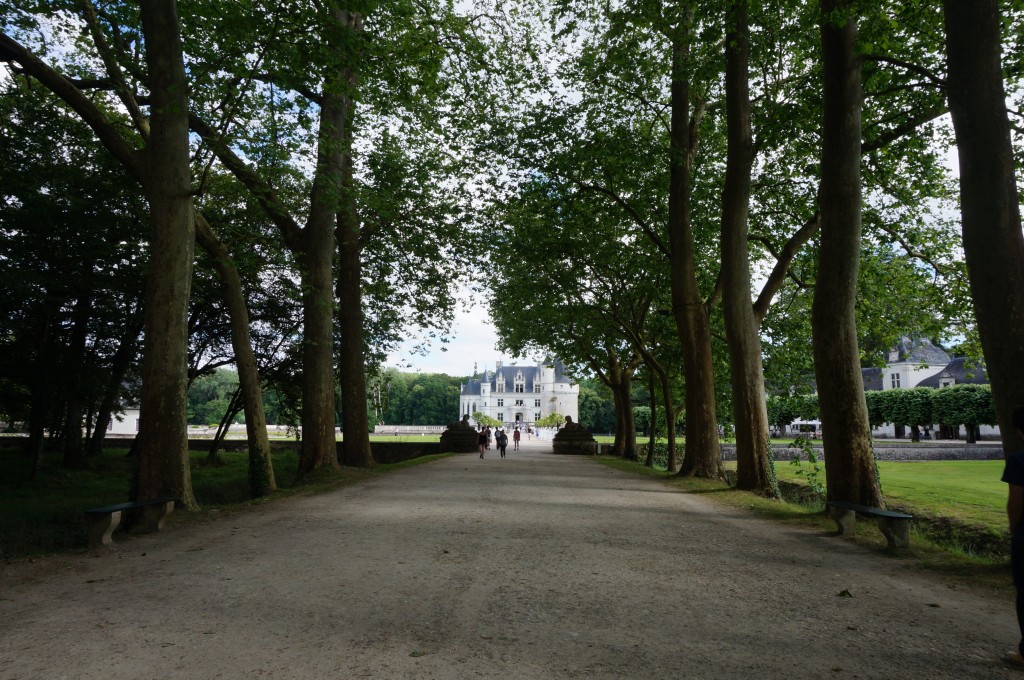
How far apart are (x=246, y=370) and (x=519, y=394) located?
110498 millimetres

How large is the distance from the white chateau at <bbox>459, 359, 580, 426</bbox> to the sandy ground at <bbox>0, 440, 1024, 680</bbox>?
355 ft

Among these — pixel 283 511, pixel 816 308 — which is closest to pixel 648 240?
pixel 816 308

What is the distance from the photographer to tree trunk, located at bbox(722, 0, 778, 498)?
13641mm

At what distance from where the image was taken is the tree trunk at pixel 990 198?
639 centimetres

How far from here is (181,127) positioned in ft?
32.4

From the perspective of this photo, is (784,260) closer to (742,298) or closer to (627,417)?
(742,298)

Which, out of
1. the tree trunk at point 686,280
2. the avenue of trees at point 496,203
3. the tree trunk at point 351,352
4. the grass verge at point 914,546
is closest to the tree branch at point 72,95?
the avenue of trees at point 496,203

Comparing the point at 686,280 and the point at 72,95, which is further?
the point at 686,280

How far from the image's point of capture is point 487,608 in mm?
5051

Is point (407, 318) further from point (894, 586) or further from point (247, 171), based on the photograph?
point (894, 586)

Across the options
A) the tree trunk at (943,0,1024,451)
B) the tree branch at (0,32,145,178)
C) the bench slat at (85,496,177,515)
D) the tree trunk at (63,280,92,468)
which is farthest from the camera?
the tree trunk at (63,280,92,468)

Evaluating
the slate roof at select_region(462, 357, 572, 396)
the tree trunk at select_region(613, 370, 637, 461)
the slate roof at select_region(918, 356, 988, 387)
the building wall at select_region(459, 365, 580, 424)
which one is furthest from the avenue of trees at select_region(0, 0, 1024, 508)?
the slate roof at select_region(462, 357, 572, 396)

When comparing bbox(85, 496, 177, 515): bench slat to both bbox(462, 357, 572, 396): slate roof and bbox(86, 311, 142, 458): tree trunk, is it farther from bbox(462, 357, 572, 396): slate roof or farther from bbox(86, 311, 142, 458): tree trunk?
bbox(462, 357, 572, 396): slate roof

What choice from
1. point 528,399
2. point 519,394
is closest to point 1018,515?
point 528,399
